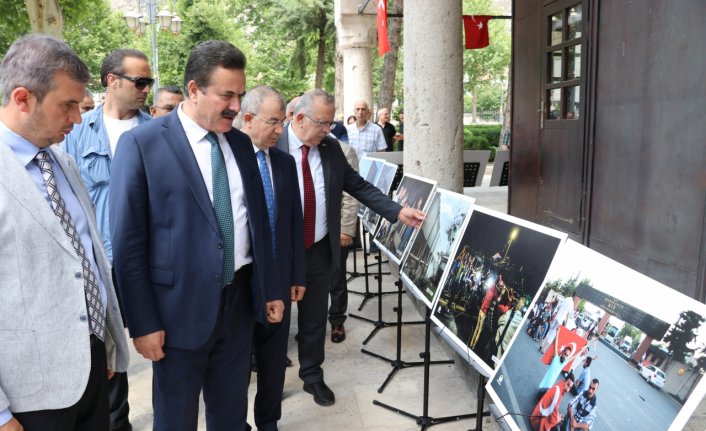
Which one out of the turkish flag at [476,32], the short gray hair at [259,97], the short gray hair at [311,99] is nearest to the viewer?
the short gray hair at [259,97]

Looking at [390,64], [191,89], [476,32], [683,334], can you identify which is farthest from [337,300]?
[390,64]

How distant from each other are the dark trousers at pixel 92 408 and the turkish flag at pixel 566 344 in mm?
1557

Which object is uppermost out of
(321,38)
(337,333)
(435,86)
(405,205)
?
(321,38)

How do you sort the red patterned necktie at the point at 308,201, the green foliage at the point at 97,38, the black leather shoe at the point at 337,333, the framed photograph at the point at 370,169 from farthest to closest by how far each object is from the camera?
1. the green foliage at the point at 97,38
2. the framed photograph at the point at 370,169
3. the black leather shoe at the point at 337,333
4. the red patterned necktie at the point at 308,201

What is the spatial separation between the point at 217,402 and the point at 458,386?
189cm

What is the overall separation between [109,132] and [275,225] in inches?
Answer: 44.8

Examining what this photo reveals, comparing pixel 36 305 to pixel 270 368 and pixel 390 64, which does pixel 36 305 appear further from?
pixel 390 64

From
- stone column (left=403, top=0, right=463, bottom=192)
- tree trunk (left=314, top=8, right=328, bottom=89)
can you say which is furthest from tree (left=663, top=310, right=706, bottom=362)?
tree trunk (left=314, top=8, right=328, bottom=89)

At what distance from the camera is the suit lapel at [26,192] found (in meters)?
1.63

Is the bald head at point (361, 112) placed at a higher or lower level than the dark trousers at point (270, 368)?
higher

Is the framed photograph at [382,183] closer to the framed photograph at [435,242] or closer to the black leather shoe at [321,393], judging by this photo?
the framed photograph at [435,242]

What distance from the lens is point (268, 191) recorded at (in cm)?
307

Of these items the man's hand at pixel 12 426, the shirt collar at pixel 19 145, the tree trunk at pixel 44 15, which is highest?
the tree trunk at pixel 44 15

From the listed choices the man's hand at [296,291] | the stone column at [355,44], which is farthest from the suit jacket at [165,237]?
the stone column at [355,44]
